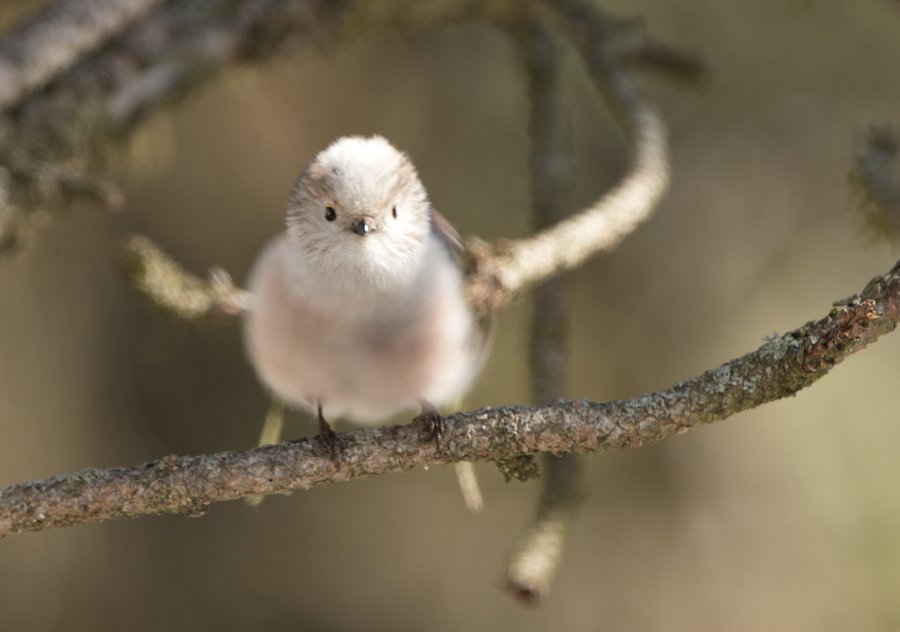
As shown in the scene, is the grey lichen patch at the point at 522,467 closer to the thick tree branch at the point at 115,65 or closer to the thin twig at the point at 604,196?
the thin twig at the point at 604,196

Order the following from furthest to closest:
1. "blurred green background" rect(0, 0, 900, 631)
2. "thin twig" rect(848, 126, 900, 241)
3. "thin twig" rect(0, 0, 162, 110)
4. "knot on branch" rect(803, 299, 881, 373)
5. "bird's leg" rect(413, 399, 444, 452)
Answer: "blurred green background" rect(0, 0, 900, 631) < "thin twig" rect(0, 0, 162, 110) < "thin twig" rect(848, 126, 900, 241) < "bird's leg" rect(413, 399, 444, 452) < "knot on branch" rect(803, 299, 881, 373)

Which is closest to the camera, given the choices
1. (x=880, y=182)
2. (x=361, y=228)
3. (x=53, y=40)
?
(x=361, y=228)

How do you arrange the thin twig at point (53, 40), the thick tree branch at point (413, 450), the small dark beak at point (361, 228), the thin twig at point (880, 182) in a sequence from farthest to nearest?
the thin twig at point (53, 40)
the thin twig at point (880, 182)
the small dark beak at point (361, 228)
the thick tree branch at point (413, 450)

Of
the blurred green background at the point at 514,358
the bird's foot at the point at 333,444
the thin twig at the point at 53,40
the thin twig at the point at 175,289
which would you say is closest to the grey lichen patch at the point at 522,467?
the bird's foot at the point at 333,444

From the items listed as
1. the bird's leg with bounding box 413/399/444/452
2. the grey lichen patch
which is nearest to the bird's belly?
the bird's leg with bounding box 413/399/444/452

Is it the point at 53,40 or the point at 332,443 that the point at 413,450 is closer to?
the point at 332,443

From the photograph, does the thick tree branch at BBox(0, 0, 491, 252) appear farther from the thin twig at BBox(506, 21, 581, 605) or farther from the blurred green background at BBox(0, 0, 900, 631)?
the blurred green background at BBox(0, 0, 900, 631)

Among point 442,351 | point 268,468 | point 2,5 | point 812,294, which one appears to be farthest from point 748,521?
point 2,5

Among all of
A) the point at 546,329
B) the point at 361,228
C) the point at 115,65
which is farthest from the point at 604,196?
the point at 115,65
